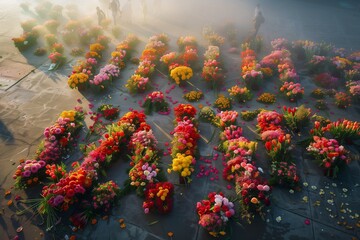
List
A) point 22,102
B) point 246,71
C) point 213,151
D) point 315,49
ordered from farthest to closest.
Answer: point 315,49 → point 246,71 → point 22,102 → point 213,151

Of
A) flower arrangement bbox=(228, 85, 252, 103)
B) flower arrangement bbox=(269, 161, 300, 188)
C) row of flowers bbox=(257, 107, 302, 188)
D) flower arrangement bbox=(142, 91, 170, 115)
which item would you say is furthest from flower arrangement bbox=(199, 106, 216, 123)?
flower arrangement bbox=(269, 161, 300, 188)

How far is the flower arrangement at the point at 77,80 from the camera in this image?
1105 cm

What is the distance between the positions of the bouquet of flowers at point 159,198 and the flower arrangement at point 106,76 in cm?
584

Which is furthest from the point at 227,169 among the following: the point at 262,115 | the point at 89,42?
the point at 89,42

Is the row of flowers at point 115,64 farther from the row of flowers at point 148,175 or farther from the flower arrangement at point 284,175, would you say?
the flower arrangement at point 284,175

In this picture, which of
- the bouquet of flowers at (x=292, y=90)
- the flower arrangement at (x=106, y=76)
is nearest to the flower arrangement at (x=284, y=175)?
the bouquet of flowers at (x=292, y=90)

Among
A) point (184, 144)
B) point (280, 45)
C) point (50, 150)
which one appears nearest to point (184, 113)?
point (184, 144)

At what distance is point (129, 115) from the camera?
9.33m

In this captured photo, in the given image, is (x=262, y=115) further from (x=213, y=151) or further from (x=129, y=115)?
(x=129, y=115)

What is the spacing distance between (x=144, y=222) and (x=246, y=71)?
7969mm

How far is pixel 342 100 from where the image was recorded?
10625 millimetres

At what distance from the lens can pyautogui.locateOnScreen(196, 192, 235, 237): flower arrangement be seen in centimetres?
636

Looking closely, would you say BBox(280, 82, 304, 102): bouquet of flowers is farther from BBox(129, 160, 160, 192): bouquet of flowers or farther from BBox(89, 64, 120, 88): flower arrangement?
BBox(89, 64, 120, 88): flower arrangement

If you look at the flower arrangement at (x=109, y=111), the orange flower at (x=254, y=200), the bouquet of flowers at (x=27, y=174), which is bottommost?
the bouquet of flowers at (x=27, y=174)
